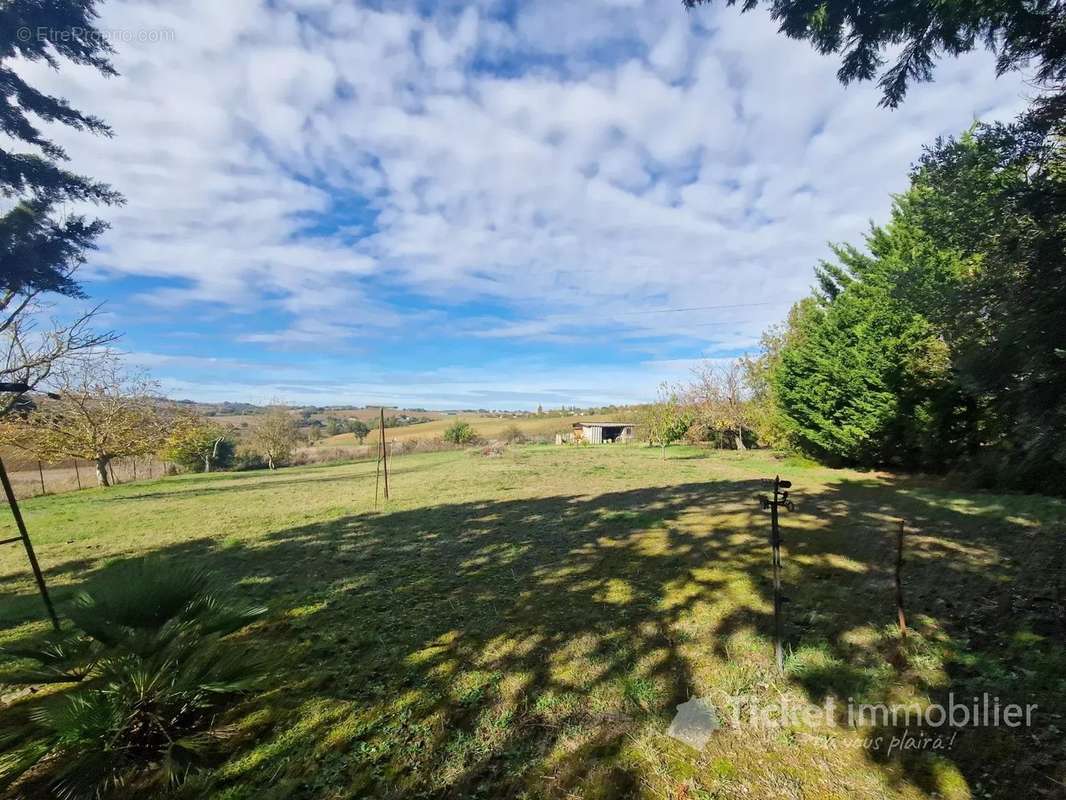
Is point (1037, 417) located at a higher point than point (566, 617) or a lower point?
higher

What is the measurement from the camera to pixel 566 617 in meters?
3.95

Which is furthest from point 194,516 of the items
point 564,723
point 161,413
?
point 161,413

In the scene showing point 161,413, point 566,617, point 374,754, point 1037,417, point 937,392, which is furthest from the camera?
point 161,413

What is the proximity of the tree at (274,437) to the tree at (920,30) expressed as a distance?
106ft

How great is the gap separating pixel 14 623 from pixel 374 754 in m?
4.92

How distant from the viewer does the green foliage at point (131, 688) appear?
212cm

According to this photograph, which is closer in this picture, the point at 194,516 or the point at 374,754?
the point at 374,754

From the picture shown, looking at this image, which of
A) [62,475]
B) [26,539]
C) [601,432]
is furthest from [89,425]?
[601,432]

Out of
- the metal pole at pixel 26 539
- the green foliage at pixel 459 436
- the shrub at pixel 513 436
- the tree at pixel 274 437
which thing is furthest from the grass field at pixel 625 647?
the shrub at pixel 513 436

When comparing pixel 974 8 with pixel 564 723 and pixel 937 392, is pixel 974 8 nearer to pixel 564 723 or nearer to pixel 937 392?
pixel 564 723

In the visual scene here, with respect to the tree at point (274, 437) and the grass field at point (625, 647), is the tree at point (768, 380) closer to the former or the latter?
the grass field at point (625, 647)

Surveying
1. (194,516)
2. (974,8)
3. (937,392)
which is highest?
(974,8)

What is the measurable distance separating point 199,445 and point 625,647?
32.1 m

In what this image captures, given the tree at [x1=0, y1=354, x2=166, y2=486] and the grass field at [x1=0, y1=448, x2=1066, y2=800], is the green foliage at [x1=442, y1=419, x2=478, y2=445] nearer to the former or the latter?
the tree at [x1=0, y1=354, x2=166, y2=486]
